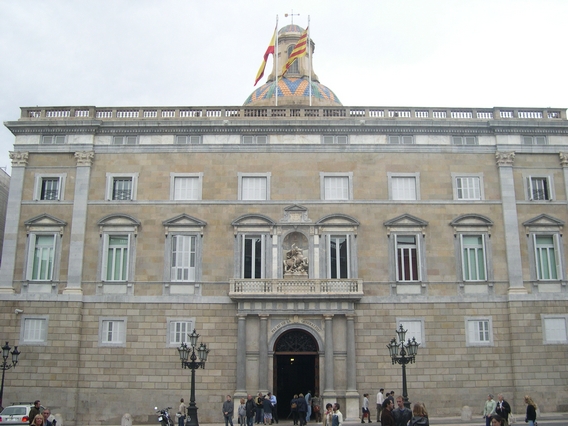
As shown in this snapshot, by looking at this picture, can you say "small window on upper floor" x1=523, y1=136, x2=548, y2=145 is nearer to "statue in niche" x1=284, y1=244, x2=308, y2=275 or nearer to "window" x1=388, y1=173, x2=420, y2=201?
"window" x1=388, y1=173, x2=420, y2=201

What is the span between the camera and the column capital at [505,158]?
117 ft

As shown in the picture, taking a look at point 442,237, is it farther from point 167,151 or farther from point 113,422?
point 113,422

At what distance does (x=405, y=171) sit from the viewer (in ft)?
117

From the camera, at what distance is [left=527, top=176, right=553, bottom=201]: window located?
117ft

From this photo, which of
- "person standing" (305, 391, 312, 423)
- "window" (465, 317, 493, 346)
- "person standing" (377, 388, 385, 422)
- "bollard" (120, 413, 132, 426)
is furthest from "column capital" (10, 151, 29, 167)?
"window" (465, 317, 493, 346)

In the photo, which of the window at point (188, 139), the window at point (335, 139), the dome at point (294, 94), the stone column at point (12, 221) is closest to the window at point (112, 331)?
the stone column at point (12, 221)

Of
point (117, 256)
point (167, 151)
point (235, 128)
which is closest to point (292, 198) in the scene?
point (235, 128)

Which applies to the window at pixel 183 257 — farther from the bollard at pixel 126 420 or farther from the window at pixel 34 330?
the bollard at pixel 126 420

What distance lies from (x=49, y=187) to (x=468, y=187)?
2281cm

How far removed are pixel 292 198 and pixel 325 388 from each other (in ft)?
32.7

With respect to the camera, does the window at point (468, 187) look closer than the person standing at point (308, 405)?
No

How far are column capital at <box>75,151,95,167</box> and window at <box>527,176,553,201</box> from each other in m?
23.9

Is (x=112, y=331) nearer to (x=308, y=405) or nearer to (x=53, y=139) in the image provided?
(x=308, y=405)

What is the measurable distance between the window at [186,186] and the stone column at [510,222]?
16.3 m
